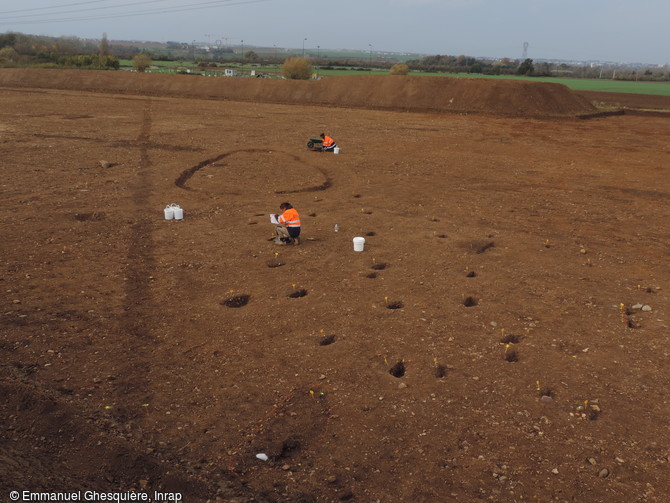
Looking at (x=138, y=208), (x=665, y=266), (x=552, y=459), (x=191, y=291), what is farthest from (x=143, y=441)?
(x=665, y=266)

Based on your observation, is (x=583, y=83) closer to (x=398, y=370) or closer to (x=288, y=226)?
(x=288, y=226)

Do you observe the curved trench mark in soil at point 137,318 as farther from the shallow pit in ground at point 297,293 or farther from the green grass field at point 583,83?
the green grass field at point 583,83

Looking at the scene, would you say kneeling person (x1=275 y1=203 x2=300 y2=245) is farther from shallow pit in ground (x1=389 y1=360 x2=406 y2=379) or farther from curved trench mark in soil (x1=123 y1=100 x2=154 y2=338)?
shallow pit in ground (x1=389 y1=360 x2=406 y2=379)

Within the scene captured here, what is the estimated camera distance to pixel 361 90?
50.0 metres

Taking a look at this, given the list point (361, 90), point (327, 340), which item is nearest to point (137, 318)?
point (327, 340)

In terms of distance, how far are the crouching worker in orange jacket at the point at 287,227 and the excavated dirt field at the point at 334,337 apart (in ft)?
1.64

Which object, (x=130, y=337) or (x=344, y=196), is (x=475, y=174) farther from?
(x=130, y=337)

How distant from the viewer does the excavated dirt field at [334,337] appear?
6031 mm

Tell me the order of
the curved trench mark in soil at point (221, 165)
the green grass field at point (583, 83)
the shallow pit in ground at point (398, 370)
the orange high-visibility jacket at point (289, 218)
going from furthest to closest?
the green grass field at point (583, 83), the curved trench mark in soil at point (221, 165), the orange high-visibility jacket at point (289, 218), the shallow pit in ground at point (398, 370)

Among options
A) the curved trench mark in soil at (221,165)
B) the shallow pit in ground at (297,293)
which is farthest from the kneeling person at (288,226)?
the curved trench mark in soil at (221,165)

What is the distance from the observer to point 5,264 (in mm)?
11180

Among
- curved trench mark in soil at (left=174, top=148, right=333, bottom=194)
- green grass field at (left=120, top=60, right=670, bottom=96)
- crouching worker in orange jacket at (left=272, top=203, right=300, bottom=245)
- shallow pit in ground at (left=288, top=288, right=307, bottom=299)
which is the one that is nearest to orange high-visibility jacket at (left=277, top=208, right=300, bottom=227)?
crouching worker in orange jacket at (left=272, top=203, right=300, bottom=245)

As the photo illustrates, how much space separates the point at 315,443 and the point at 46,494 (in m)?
3.07

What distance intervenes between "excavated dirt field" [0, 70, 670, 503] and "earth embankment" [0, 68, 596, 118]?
87.6 feet
